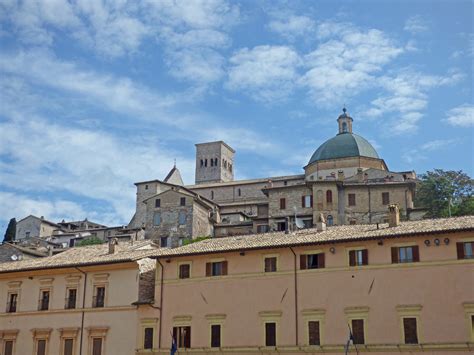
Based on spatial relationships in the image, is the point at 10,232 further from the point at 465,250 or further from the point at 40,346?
the point at 465,250

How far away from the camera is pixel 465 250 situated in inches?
1272

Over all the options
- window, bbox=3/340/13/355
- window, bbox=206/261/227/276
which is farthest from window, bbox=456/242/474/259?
window, bbox=3/340/13/355

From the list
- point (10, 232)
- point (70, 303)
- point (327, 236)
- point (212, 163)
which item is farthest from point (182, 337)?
point (212, 163)

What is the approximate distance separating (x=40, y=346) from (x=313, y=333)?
56.5ft

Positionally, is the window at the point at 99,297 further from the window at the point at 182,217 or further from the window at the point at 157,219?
the window at the point at 157,219

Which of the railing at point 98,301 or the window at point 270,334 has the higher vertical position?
the railing at point 98,301

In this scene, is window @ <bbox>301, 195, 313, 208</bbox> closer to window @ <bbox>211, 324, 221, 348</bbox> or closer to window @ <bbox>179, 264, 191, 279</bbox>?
window @ <bbox>179, 264, 191, 279</bbox>

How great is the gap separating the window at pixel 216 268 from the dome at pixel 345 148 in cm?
5193

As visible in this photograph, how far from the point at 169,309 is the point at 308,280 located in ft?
27.1

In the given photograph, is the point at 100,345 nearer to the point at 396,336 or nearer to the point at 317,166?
the point at 396,336

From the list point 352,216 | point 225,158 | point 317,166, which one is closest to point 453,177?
point 352,216

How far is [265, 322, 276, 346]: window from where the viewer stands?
1393 inches

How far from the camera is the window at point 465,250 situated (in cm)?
3216

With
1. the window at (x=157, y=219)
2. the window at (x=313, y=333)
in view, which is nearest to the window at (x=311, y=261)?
the window at (x=313, y=333)
